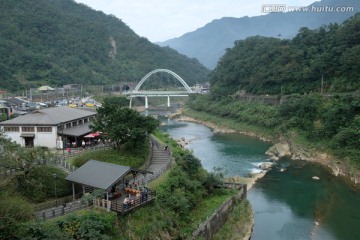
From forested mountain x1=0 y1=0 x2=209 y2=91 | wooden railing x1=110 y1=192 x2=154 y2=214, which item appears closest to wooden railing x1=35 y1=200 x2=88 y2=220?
wooden railing x1=110 y1=192 x2=154 y2=214

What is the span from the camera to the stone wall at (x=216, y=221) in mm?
16606

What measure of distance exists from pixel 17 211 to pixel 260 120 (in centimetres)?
4216

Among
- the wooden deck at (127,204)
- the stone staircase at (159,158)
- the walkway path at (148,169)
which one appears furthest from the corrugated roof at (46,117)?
the wooden deck at (127,204)

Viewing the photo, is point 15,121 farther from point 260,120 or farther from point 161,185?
point 260,120

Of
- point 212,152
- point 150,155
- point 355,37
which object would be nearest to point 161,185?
point 150,155

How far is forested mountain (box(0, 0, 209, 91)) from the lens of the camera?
234 feet

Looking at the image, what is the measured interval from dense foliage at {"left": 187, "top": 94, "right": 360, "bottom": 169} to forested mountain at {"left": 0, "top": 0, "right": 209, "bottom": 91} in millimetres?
43112

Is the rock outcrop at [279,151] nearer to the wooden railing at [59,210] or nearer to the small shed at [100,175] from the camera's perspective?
the small shed at [100,175]

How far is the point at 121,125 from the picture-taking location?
2122cm

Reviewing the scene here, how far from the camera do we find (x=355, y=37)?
146ft

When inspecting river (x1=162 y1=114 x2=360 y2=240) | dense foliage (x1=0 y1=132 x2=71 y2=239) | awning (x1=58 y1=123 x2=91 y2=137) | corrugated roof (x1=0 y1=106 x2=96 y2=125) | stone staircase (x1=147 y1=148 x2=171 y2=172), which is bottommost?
river (x1=162 y1=114 x2=360 y2=240)

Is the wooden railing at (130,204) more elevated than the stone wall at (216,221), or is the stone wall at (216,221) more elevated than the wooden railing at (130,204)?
the wooden railing at (130,204)

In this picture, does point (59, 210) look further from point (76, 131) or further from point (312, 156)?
point (312, 156)

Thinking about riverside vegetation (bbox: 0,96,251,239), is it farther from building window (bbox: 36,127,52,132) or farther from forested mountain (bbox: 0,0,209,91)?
forested mountain (bbox: 0,0,209,91)
